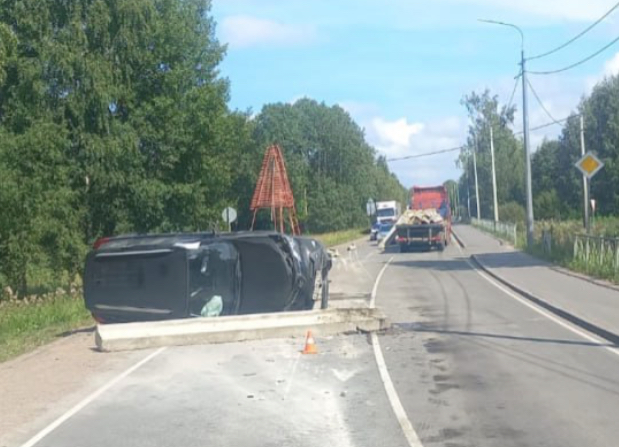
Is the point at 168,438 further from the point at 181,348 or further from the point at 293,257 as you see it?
the point at 293,257

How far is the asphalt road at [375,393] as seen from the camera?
340 inches

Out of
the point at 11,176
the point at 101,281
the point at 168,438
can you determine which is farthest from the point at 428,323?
the point at 11,176

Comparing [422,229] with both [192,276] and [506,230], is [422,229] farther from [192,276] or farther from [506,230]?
[192,276]

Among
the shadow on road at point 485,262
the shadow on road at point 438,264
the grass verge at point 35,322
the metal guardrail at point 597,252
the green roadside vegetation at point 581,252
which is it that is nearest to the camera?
the grass verge at point 35,322

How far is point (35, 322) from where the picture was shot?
2316cm

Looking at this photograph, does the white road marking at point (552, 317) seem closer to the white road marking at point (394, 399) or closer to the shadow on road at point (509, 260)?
the white road marking at point (394, 399)

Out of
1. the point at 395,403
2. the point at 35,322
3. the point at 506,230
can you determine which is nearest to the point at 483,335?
the point at 395,403

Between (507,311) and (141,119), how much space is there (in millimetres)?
22611

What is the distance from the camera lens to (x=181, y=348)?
15750 mm

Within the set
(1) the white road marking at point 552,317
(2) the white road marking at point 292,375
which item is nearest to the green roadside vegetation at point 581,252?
(1) the white road marking at point 552,317

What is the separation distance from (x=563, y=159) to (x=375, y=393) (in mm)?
72773

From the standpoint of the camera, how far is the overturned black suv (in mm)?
16500

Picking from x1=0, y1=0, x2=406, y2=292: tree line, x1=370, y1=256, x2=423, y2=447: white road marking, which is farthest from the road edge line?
x1=0, y1=0, x2=406, y2=292: tree line

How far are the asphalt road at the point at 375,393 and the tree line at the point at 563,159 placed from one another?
50.7 metres
